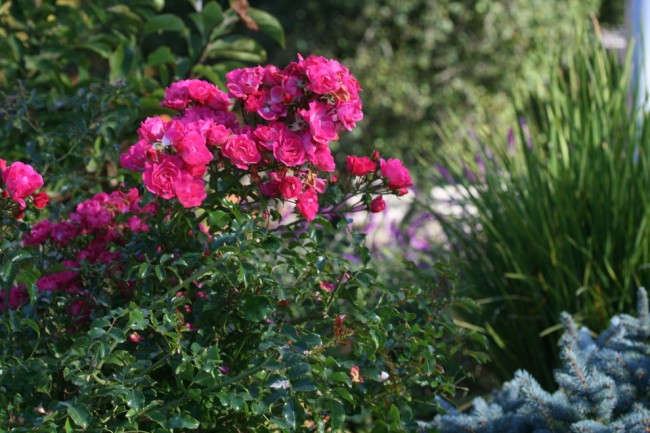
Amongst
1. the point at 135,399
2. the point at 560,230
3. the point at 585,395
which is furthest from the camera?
the point at 560,230

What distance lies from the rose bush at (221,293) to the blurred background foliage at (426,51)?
28.0 ft

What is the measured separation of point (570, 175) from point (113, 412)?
2.05 metres

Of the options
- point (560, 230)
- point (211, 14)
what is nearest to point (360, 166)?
point (211, 14)

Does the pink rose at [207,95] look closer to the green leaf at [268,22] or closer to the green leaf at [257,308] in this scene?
the green leaf at [257,308]

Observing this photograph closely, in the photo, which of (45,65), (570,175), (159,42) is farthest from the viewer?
(159,42)

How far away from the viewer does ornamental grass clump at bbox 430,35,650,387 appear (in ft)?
10.2

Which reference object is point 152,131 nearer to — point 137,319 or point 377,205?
point 137,319

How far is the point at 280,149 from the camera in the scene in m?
1.76

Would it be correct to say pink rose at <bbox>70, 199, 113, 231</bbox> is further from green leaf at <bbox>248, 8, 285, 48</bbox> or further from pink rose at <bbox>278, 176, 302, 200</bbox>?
green leaf at <bbox>248, 8, 285, 48</bbox>

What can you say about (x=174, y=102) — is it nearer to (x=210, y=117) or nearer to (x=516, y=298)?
(x=210, y=117)

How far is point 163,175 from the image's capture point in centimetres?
169

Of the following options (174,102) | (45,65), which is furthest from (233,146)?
(45,65)

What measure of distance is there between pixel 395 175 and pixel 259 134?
12.6 inches

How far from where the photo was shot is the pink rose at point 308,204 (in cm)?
180
